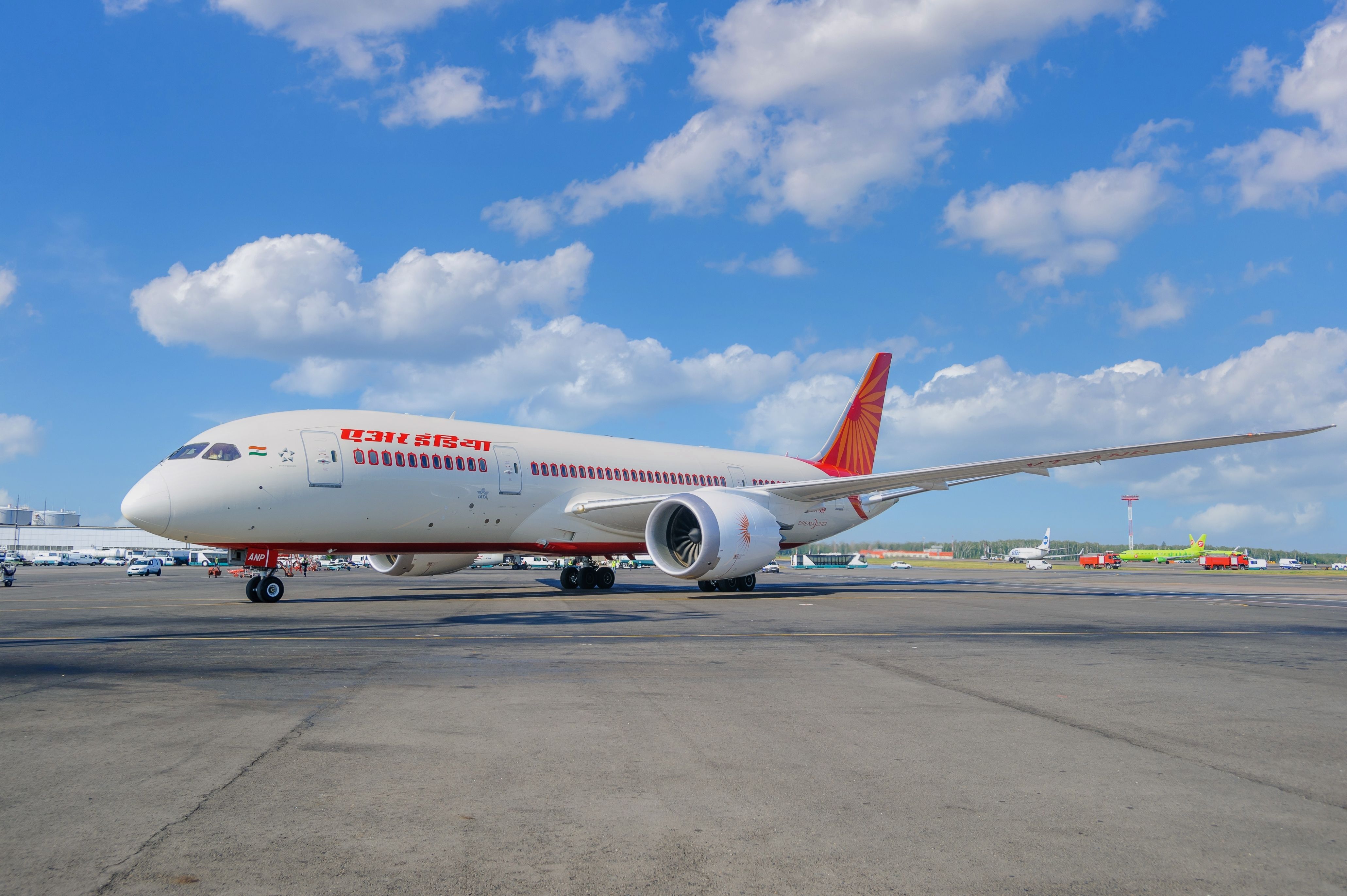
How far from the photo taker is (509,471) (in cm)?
2125

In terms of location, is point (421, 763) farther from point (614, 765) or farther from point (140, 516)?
point (140, 516)

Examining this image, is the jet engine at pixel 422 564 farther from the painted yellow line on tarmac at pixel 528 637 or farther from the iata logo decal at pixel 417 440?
the painted yellow line on tarmac at pixel 528 637

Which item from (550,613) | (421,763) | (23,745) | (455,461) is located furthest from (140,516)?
(421,763)

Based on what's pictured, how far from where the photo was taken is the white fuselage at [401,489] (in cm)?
1677

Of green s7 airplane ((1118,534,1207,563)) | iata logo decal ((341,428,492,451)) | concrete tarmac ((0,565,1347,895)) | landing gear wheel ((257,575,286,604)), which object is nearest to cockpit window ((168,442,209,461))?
iata logo decal ((341,428,492,451))

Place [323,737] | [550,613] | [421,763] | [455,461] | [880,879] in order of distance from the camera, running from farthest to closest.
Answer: [455,461] → [550,613] → [323,737] → [421,763] → [880,879]

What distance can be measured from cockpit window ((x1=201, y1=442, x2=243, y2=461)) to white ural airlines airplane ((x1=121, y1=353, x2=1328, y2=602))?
3 centimetres

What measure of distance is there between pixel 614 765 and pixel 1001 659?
632 cm

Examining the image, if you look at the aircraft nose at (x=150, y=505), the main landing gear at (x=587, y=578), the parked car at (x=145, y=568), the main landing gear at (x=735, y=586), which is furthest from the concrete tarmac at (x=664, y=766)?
the parked car at (x=145, y=568)

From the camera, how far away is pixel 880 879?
3.13 metres

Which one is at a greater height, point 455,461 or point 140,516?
point 455,461

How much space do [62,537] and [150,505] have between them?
130886mm

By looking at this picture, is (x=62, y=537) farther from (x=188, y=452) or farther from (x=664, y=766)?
(x=664, y=766)

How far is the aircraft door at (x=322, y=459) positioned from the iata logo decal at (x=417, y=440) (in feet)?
1.39
